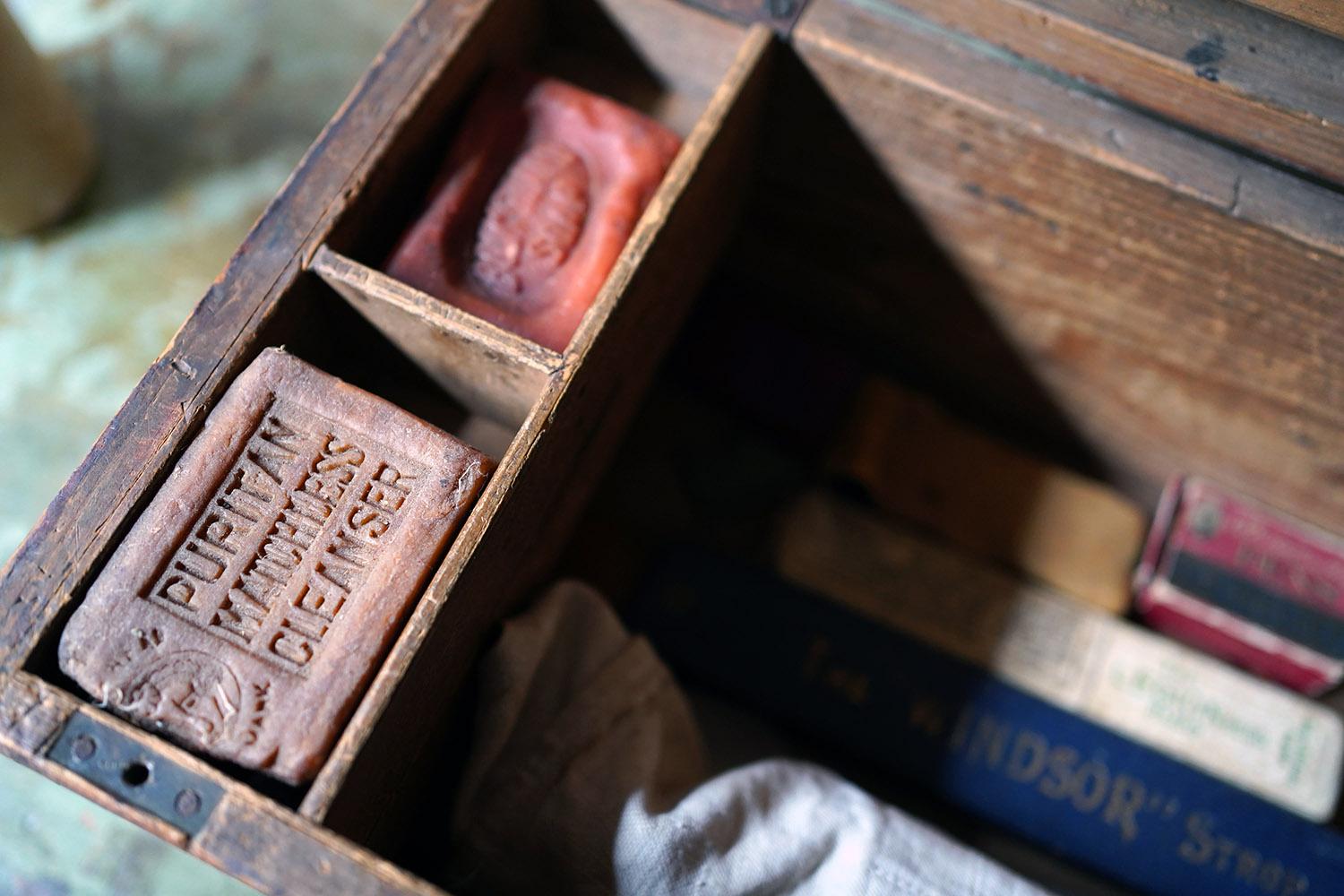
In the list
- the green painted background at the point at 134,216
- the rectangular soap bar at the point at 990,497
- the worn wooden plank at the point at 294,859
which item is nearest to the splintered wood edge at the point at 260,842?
the worn wooden plank at the point at 294,859

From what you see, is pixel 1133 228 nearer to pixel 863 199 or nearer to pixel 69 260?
pixel 863 199

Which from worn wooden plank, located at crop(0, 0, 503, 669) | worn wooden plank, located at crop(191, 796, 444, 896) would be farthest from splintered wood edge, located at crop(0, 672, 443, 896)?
worn wooden plank, located at crop(0, 0, 503, 669)

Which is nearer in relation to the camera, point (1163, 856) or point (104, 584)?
point (104, 584)

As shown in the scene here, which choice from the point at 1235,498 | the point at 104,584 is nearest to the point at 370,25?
the point at 104,584

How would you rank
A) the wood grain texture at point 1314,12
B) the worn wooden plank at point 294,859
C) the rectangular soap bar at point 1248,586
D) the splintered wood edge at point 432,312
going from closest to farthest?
1. the worn wooden plank at point 294,859
2. the splintered wood edge at point 432,312
3. the wood grain texture at point 1314,12
4. the rectangular soap bar at point 1248,586

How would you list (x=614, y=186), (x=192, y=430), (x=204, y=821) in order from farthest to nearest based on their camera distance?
(x=614, y=186) < (x=192, y=430) < (x=204, y=821)

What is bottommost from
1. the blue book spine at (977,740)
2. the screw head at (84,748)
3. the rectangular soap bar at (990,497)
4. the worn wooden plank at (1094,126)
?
the screw head at (84,748)

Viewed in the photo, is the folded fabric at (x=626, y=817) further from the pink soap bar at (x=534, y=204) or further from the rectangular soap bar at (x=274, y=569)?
the pink soap bar at (x=534, y=204)
